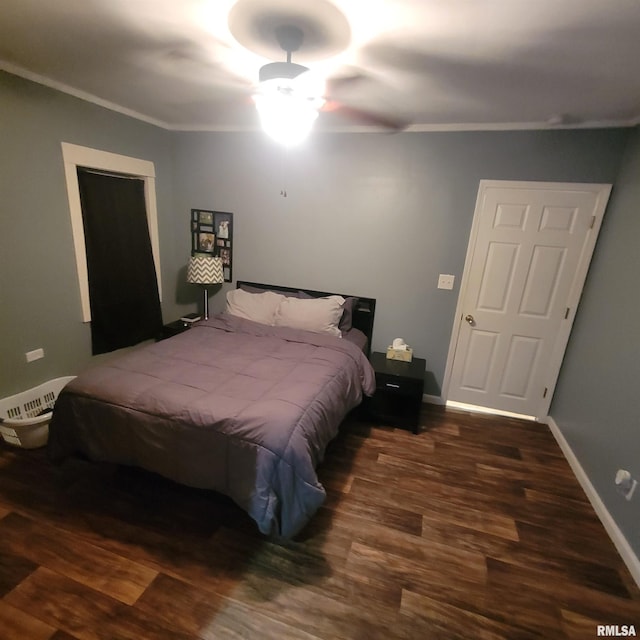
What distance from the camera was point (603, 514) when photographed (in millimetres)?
2047

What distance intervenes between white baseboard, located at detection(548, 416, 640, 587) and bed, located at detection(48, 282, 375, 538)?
62.2 inches

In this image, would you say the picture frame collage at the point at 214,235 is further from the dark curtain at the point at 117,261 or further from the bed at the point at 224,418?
the bed at the point at 224,418

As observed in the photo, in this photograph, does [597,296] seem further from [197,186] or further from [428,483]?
[197,186]

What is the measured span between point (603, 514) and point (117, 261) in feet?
13.2

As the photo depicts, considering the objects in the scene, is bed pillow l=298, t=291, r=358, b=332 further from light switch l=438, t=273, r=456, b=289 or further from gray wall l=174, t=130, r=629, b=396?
light switch l=438, t=273, r=456, b=289

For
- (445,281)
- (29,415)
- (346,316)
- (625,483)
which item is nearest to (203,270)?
(346,316)

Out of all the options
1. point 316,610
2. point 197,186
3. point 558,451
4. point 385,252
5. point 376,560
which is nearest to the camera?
point 316,610

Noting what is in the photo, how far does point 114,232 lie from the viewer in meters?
3.09

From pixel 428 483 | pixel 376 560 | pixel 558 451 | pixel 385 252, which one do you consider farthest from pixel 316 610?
pixel 385 252

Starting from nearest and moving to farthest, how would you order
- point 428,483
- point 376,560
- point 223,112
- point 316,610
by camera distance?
point 316,610, point 376,560, point 428,483, point 223,112

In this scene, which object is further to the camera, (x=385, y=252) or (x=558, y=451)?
(x=385, y=252)

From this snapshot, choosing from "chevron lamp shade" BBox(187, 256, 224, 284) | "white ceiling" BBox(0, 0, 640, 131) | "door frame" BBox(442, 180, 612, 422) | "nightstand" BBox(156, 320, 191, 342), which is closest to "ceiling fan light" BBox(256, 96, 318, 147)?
"white ceiling" BBox(0, 0, 640, 131)

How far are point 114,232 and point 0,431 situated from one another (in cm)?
172

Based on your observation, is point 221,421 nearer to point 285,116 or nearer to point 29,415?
point 285,116
